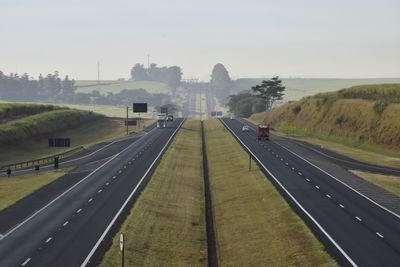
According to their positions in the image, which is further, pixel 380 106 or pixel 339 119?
pixel 339 119

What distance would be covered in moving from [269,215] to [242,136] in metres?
77.5

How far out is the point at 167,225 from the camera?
4622 centimetres

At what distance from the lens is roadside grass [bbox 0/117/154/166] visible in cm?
10250

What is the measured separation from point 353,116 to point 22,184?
75277 millimetres

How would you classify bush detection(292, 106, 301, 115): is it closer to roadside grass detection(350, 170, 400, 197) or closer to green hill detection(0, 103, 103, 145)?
green hill detection(0, 103, 103, 145)

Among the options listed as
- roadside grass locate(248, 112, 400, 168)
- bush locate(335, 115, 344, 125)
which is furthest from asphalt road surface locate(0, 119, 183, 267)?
bush locate(335, 115, 344, 125)

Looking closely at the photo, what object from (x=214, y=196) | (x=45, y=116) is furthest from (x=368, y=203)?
(x=45, y=116)

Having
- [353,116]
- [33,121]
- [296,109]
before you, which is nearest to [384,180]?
[353,116]

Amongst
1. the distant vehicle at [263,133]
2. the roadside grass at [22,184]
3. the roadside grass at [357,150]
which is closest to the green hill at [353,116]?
the roadside grass at [357,150]

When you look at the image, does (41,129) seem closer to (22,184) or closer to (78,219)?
(22,184)

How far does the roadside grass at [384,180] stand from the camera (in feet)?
201

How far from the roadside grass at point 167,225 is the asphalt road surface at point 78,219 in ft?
4.44

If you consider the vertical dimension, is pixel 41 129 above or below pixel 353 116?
below

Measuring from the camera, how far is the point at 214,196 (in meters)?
62.6
